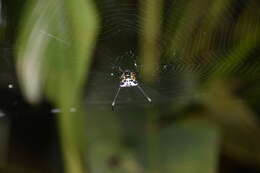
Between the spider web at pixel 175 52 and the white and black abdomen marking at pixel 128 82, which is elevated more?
the spider web at pixel 175 52

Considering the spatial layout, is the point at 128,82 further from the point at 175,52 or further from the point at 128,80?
the point at 175,52

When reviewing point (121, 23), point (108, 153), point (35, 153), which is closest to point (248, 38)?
point (121, 23)

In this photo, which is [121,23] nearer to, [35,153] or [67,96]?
[67,96]

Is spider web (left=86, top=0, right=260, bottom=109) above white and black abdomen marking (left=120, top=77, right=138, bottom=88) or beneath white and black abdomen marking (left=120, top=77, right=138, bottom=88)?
above

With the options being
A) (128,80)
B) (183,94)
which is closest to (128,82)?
(128,80)

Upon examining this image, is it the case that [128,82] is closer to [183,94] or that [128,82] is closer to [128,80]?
[128,80]

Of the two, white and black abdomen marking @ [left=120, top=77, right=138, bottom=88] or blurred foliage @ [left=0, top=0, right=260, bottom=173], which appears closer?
blurred foliage @ [left=0, top=0, right=260, bottom=173]

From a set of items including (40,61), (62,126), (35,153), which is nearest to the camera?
(40,61)

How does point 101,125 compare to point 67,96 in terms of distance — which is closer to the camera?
point 67,96
